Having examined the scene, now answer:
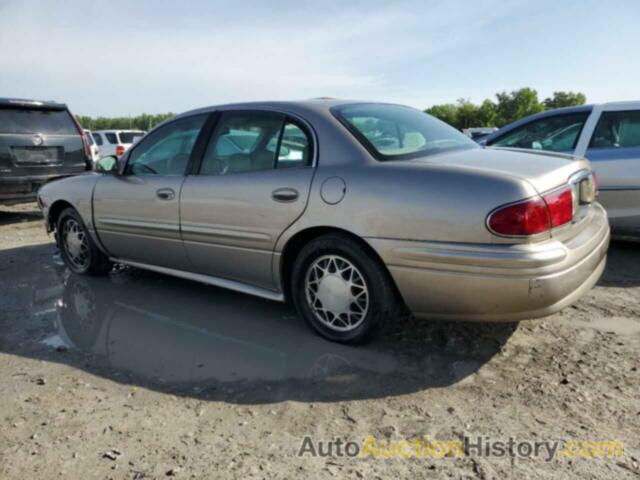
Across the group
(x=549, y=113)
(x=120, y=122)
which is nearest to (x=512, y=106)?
(x=120, y=122)

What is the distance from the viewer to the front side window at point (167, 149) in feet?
13.3

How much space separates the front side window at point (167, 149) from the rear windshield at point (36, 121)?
4.33m

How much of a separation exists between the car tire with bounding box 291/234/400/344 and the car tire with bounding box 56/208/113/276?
7.88 feet

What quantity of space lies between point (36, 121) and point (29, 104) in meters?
Result: 0.26

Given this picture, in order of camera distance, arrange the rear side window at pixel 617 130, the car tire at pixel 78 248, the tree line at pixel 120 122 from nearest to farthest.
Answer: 1. the car tire at pixel 78 248
2. the rear side window at pixel 617 130
3. the tree line at pixel 120 122

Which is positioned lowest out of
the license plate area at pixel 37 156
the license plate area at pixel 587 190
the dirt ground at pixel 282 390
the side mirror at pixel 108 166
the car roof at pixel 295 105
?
the dirt ground at pixel 282 390

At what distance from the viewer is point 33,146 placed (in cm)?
777

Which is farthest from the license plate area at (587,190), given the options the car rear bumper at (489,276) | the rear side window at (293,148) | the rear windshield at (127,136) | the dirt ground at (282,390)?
the rear windshield at (127,136)

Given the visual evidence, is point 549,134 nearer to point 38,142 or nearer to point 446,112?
point 38,142

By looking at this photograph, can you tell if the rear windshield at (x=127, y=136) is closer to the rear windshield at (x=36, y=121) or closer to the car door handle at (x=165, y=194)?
the rear windshield at (x=36, y=121)

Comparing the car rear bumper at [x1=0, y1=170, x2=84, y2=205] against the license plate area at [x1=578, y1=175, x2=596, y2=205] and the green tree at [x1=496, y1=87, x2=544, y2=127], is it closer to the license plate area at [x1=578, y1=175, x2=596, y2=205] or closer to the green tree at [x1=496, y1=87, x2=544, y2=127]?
the license plate area at [x1=578, y1=175, x2=596, y2=205]

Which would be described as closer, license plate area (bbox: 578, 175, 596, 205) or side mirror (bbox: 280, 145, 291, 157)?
license plate area (bbox: 578, 175, 596, 205)

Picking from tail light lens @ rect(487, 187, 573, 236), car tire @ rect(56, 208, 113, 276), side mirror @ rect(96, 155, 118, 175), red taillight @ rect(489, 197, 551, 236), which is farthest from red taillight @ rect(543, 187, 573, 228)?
car tire @ rect(56, 208, 113, 276)

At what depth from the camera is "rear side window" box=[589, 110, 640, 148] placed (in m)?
5.17
